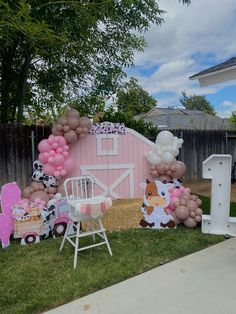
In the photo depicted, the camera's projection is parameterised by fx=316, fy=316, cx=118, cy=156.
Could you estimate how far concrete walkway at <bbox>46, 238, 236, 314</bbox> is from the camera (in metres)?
2.46

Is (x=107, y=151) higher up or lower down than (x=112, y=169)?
higher up

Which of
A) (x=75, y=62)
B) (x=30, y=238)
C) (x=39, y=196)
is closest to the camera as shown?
(x=30, y=238)

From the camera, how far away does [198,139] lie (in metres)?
9.91

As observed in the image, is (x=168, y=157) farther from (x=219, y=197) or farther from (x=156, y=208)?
(x=219, y=197)

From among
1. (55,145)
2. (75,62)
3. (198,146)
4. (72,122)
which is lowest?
(198,146)

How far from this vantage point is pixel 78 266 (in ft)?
10.8

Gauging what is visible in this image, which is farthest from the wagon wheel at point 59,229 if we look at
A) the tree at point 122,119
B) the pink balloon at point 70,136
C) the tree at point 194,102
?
the tree at point 194,102

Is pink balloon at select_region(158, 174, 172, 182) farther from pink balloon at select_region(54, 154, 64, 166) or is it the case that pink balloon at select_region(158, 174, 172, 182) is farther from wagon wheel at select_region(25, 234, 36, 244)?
wagon wheel at select_region(25, 234, 36, 244)

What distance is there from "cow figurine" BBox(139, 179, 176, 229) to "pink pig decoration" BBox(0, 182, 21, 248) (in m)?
1.82

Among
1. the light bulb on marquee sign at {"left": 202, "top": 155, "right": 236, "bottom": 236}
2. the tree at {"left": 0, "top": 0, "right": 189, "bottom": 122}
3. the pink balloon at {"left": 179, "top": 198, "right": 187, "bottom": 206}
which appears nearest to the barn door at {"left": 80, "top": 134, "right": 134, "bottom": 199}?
the pink balloon at {"left": 179, "top": 198, "right": 187, "bottom": 206}

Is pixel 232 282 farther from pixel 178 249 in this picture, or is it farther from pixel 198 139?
pixel 198 139

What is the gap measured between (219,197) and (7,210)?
2870 mm

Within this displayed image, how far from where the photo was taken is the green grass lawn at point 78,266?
270cm

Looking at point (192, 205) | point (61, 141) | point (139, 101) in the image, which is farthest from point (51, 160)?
point (139, 101)
